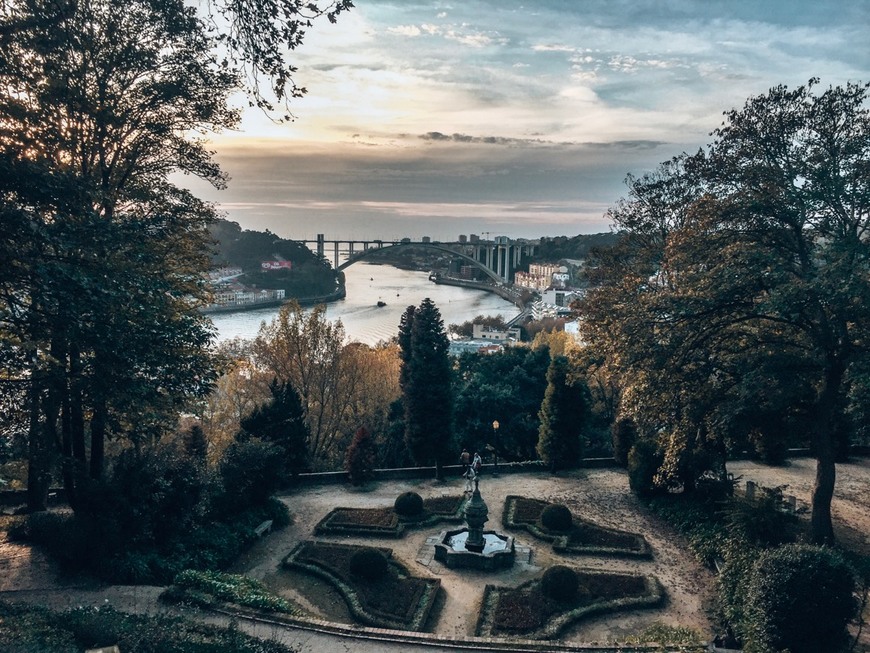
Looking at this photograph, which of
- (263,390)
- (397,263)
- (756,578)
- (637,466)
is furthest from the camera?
(397,263)

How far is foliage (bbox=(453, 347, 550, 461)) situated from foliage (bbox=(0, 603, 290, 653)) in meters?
16.1

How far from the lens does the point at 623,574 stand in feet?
44.2

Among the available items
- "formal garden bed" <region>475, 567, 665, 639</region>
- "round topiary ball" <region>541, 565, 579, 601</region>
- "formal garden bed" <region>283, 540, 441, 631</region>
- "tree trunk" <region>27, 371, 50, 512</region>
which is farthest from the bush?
"tree trunk" <region>27, 371, 50, 512</region>

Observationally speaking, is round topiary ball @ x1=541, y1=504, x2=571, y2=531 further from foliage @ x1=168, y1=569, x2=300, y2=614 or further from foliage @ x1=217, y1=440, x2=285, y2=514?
foliage @ x1=217, y1=440, x2=285, y2=514

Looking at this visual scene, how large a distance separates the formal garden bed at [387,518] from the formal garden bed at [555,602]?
3.90 metres

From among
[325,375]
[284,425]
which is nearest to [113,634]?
[284,425]

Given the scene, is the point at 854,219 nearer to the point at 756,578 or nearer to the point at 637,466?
the point at 756,578

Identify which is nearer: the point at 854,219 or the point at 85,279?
the point at 85,279

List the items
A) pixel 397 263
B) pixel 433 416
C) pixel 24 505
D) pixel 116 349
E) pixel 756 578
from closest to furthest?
pixel 116 349 < pixel 756 578 < pixel 24 505 < pixel 433 416 < pixel 397 263

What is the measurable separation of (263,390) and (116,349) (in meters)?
15.4

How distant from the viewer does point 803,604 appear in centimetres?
898

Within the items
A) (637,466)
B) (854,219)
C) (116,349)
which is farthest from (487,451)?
(116,349)

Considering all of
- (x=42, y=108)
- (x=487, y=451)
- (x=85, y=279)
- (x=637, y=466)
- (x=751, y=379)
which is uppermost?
(x=42, y=108)

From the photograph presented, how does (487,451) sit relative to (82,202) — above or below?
below
